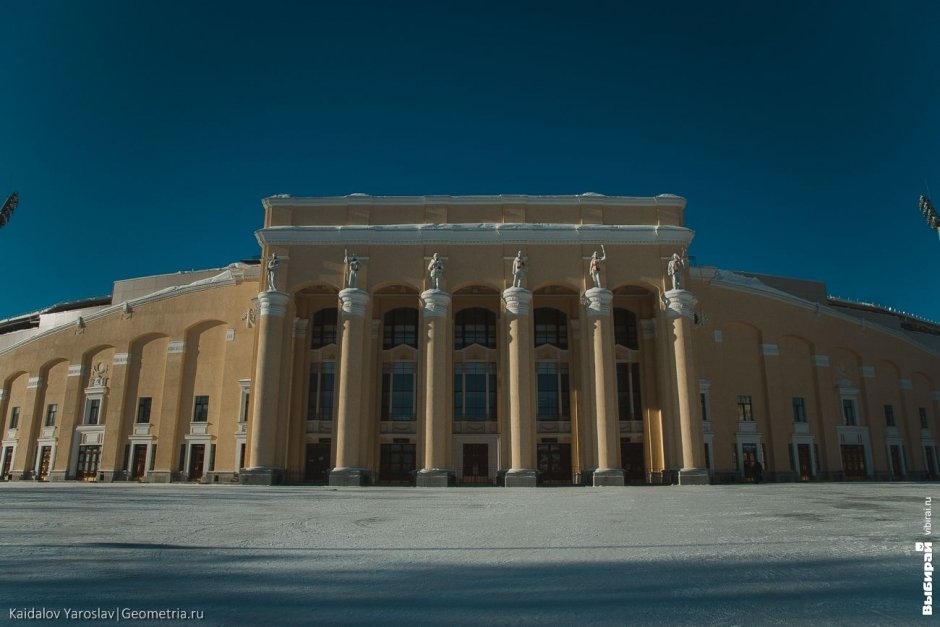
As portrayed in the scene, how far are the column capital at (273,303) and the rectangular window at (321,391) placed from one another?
4371 millimetres

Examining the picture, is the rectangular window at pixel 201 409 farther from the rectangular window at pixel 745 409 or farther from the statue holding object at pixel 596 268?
the rectangular window at pixel 745 409

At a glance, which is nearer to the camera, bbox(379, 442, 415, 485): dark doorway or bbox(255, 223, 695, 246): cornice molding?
bbox(255, 223, 695, 246): cornice molding

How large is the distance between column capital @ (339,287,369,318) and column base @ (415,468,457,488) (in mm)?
8185

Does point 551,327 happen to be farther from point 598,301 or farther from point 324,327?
point 324,327

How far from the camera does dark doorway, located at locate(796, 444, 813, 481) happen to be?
123 ft

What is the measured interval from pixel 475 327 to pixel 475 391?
3.74 metres

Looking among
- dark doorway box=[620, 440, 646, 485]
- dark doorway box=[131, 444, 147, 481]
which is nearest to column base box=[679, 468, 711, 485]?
dark doorway box=[620, 440, 646, 485]

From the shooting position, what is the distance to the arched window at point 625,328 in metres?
37.0

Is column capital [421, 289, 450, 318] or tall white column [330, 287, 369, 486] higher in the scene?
column capital [421, 289, 450, 318]

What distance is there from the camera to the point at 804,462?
37.6 metres

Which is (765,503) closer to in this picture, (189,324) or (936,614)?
(936,614)

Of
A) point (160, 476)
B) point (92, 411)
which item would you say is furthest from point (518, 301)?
point (92, 411)

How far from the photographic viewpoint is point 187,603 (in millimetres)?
5559

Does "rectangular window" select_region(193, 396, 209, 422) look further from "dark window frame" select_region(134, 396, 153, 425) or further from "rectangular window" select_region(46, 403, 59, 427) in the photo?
"rectangular window" select_region(46, 403, 59, 427)
